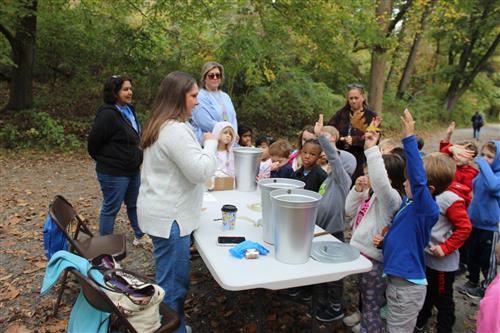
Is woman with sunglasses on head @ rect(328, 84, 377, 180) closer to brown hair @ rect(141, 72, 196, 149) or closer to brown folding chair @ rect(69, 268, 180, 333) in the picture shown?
brown hair @ rect(141, 72, 196, 149)

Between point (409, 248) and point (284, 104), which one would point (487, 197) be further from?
point (284, 104)

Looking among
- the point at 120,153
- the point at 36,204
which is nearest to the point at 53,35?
the point at 36,204

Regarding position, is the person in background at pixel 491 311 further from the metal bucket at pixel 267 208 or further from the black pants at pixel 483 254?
the black pants at pixel 483 254

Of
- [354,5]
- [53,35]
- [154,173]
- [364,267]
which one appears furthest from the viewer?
[53,35]

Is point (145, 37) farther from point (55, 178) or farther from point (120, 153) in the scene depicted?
point (120, 153)

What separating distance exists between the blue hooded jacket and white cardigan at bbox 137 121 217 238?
2.59 m

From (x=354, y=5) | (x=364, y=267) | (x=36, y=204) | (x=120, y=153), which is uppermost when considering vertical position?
(x=354, y=5)

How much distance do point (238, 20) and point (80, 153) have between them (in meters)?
4.84

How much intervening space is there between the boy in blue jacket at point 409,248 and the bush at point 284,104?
Result: 9.08m

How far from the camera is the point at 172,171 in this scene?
2133mm

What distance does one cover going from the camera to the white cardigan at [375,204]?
221 centimetres

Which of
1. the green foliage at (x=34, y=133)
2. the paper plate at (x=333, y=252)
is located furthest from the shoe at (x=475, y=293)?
the green foliage at (x=34, y=133)

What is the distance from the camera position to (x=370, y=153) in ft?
7.25

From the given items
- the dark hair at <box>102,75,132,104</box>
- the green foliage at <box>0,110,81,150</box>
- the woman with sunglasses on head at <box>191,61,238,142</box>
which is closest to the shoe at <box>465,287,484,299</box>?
the woman with sunglasses on head at <box>191,61,238,142</box>
